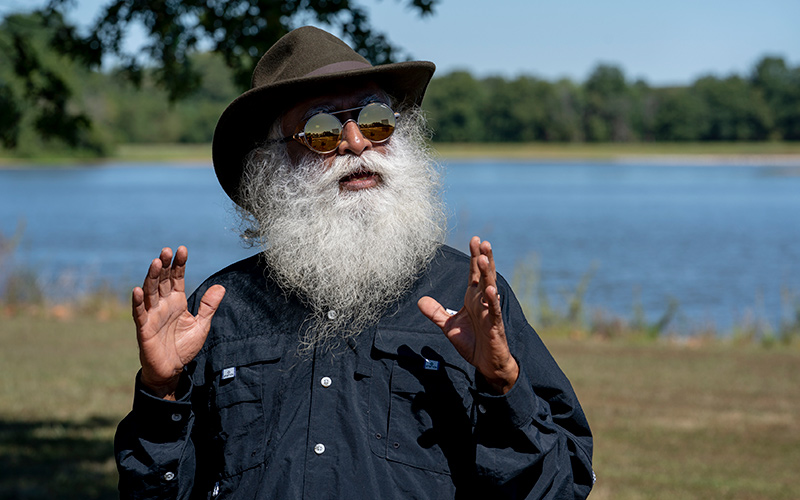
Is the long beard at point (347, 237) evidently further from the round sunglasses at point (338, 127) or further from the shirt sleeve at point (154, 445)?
the shirt sleeve at point (154, 445)

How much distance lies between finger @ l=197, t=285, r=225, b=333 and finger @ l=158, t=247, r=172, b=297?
0.13 meters

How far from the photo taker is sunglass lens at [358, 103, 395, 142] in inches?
104

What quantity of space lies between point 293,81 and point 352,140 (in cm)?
24

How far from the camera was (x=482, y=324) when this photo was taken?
2.11m

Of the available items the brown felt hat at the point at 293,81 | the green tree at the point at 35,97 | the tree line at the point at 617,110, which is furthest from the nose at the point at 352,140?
the tree line at the point at 617,110

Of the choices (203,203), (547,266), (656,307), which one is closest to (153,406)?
Answer: (656,307)

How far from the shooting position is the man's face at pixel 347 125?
8.66ft

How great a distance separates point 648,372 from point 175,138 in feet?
Result: 321

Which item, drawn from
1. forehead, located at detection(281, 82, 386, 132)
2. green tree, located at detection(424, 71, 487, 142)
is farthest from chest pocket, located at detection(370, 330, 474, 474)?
green tree, located at detection(424, 71, 487, 142)

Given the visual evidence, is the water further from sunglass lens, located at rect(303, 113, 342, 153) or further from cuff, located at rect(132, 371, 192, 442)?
cuff, located at rect(132, 371, 192, 442)

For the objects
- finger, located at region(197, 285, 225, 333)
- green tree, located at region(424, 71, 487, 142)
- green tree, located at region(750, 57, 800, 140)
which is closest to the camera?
finger, located at region(197, 285, 225, 333)

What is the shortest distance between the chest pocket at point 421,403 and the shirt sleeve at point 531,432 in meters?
0.14

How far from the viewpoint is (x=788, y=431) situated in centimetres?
764

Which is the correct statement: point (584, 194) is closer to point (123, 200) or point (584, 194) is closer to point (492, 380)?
point (123, 200)
